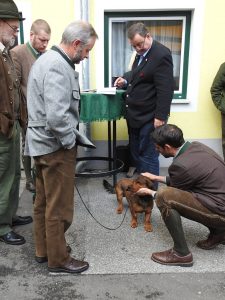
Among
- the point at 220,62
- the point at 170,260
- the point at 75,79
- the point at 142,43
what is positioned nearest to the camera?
the point at 75,79

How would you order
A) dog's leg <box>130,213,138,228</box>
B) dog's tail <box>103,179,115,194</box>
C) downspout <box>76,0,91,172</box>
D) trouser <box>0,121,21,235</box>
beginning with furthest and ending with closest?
downspout <box>76,0,91,172</box> < dog's tail <box>103,179,115,194</box> < dog's leg <box>130,213,138,228</box> < trouser <box>0,121,21,235</box>

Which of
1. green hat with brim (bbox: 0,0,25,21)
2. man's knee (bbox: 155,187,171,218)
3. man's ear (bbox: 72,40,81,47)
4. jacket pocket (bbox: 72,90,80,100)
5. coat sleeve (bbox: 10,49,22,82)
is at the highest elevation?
green hat with brim (bbox: 0,0,25,21)

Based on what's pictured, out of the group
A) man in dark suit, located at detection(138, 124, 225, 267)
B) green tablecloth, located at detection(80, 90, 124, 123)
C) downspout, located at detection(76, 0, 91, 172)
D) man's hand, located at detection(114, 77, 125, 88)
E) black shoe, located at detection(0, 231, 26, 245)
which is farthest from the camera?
downspout, located at detection(76, 0, 91, 172)

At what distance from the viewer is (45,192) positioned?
2.69m

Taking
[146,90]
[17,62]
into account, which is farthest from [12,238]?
[146,90]

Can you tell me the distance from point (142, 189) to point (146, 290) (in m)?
0.94

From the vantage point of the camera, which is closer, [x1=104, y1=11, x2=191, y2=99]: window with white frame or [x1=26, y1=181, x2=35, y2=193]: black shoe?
[x1=26, y1=181, x2=35, y2=193]: black shoe

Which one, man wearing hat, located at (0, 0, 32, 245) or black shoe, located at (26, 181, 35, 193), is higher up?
man wearing hat, located at (0, 0, 32, 245)

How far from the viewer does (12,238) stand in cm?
338

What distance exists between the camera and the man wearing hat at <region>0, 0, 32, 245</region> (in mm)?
2939

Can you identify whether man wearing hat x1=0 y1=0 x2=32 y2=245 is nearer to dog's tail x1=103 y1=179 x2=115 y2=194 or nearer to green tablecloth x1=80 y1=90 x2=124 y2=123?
green tablecloth x1=80 y1=90 x2=124 y2=123

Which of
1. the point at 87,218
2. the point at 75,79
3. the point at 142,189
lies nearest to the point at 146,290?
the point at 142,189

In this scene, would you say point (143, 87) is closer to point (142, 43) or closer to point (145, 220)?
point (142, 43)

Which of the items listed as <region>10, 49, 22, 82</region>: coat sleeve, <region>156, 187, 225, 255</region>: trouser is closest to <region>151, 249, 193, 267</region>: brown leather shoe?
<region>156, 187, 225, 255</region>: trouser
